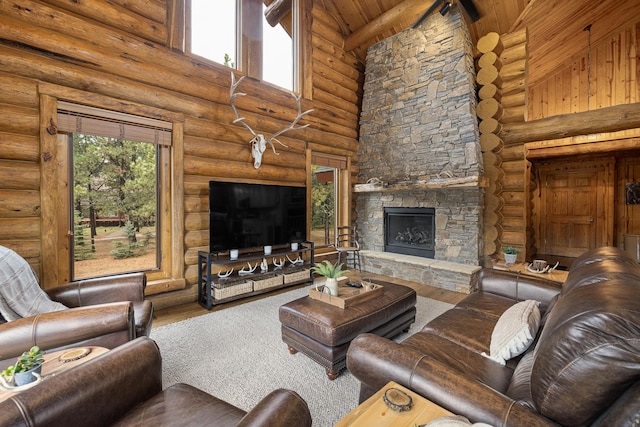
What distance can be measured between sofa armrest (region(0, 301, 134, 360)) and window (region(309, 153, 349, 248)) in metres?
3.50

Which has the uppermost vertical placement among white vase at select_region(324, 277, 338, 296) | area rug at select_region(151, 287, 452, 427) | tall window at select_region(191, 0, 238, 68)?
tall window at select_region(191, 0, 238, 68)

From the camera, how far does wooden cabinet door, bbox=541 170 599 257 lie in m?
6.25

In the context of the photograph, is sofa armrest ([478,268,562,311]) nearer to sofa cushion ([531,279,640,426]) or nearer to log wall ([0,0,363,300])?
sofa cushion ([531,279,640,426])

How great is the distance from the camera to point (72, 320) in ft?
5.29

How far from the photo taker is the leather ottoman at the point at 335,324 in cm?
205

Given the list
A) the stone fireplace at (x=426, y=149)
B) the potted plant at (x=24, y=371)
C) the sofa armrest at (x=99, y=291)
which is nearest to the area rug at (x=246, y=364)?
the sofa armrest at (x=99, y=291)

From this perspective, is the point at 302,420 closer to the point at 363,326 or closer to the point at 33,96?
the point at 363,326

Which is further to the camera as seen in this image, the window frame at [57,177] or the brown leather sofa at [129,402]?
the window frame at [57,177]

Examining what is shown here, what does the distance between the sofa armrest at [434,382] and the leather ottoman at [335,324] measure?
0.70m

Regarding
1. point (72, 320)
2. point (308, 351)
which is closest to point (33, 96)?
point (72, 320)

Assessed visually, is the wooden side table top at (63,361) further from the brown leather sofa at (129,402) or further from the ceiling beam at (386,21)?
the ceiling beam at (386,21)

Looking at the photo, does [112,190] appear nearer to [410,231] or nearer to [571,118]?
[410,231]

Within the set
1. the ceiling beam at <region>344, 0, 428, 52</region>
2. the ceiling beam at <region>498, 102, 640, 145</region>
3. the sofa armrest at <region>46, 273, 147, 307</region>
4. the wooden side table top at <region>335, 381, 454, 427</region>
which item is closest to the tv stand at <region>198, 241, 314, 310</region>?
the sofa armrest at <region>46, 273, 147, 307</region>

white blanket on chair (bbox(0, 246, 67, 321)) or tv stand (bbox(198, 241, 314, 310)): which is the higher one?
white blanket on chair (bbox(0, 246, 67, 321))
